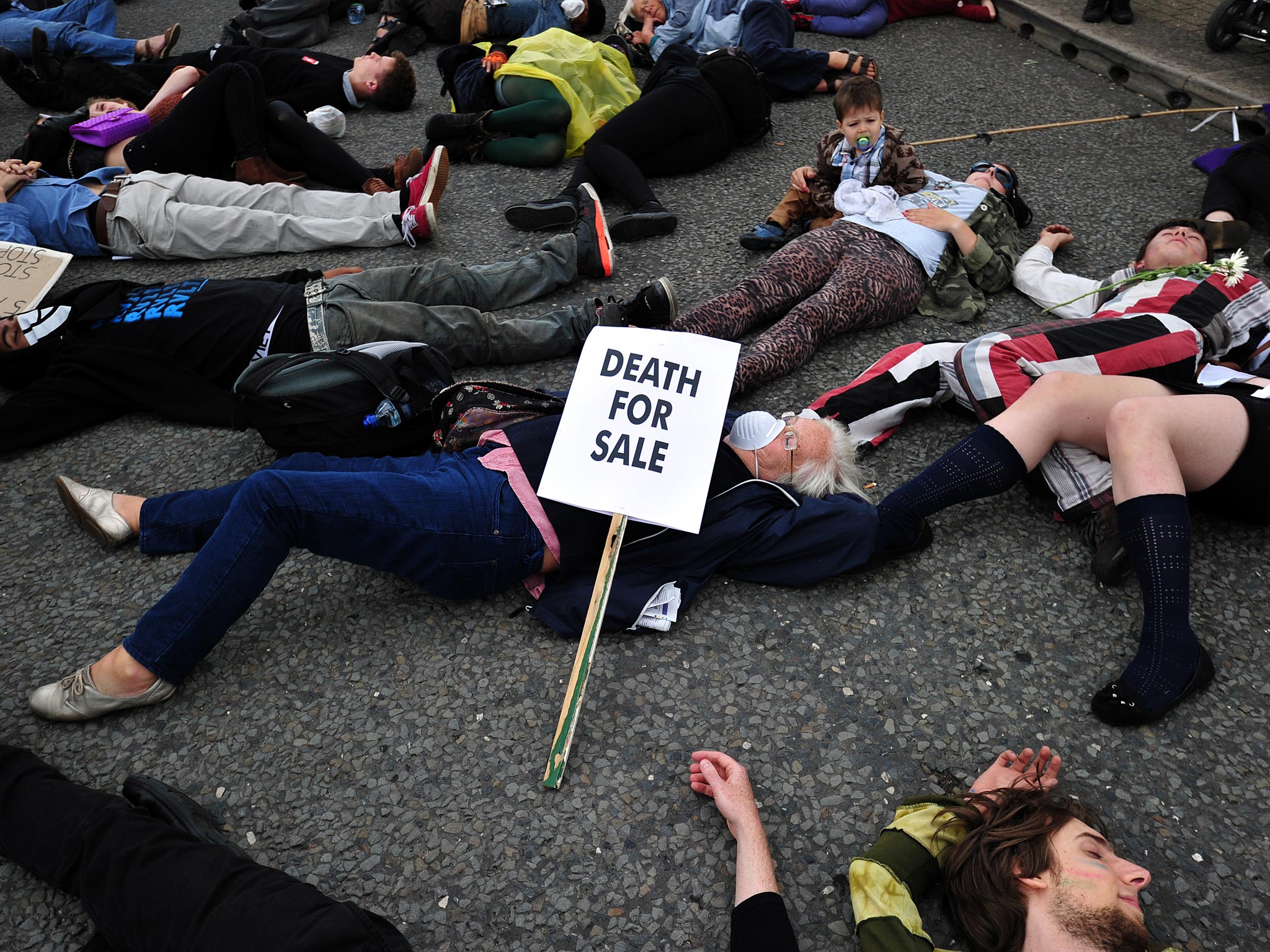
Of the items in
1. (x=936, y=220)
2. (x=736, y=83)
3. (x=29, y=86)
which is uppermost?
(x=736, y=83)

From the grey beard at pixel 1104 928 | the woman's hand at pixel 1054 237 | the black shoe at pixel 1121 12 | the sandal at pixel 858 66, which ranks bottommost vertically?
the grey beard at pixel 1104 928

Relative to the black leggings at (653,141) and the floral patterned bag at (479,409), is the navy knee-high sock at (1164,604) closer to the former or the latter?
the floral patterned bag at (479,409)

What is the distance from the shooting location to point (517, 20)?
20.4 ft

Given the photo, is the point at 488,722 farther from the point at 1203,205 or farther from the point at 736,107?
the point at 1203,205

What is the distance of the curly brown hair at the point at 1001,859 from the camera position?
159 cm

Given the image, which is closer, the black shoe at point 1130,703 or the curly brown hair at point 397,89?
the black shoe at point 1130,703

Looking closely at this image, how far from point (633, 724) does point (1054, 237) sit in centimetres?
301

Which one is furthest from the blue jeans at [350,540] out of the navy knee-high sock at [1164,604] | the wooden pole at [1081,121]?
the wooden pole at [1081,121]

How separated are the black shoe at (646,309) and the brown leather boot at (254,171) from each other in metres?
2.29

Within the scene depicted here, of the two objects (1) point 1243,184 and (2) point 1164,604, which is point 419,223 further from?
(1) point 1243,184

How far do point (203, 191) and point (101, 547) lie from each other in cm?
236

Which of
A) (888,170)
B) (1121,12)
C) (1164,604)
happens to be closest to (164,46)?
(888,170)

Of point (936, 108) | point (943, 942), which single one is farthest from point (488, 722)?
point (936, 108)

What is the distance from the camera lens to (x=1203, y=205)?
13.4 ft
